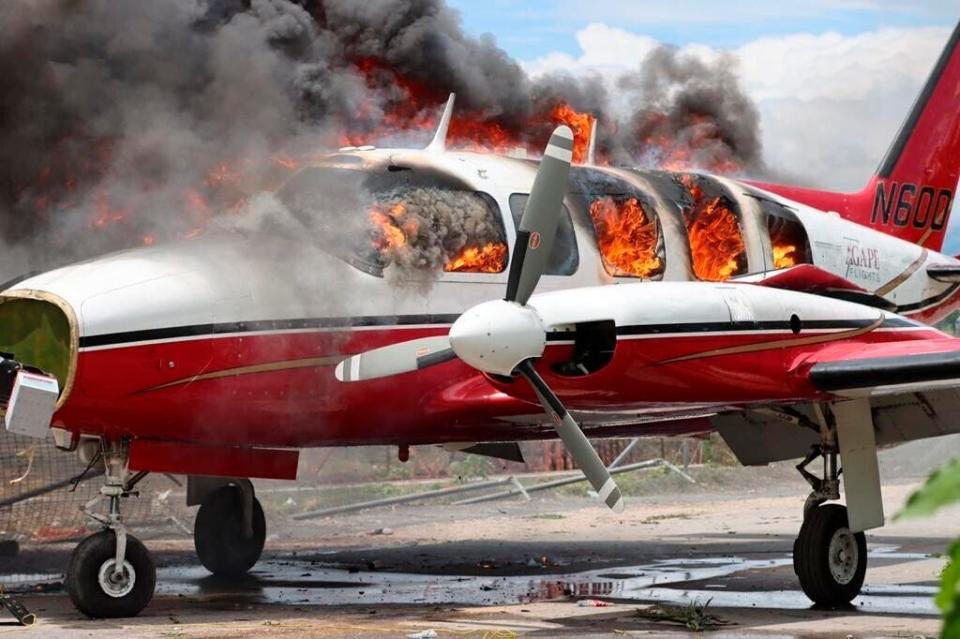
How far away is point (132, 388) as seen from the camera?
29.8ft

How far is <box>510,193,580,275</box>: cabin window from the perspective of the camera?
11078 millimetres

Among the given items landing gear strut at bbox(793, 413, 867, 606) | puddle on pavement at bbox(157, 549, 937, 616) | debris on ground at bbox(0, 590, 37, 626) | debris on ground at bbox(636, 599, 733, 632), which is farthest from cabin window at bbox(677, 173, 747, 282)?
debris on ground at bbox(0, 590, 37, 626)

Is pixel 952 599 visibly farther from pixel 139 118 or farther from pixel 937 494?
pixel 139 118

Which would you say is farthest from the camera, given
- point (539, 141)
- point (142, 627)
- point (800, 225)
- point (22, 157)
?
point (539, 141)

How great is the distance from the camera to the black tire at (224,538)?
1325 cm

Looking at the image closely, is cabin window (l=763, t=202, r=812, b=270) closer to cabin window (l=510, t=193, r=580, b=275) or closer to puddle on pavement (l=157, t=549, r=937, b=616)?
cabin window (l=510, t=193, r=580, b=275)

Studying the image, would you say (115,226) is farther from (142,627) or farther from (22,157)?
(142,627)

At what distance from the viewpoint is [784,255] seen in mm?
12805

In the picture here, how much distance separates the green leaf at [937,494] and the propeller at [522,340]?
6948 millimetres

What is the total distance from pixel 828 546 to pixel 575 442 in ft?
9.77

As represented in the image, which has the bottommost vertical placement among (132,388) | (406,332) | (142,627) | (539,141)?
(142,627)

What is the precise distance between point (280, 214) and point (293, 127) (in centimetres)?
86

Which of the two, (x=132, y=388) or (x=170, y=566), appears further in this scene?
(x=170, y=566)

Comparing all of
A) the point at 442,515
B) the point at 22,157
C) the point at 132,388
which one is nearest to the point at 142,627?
the point at 132,388
